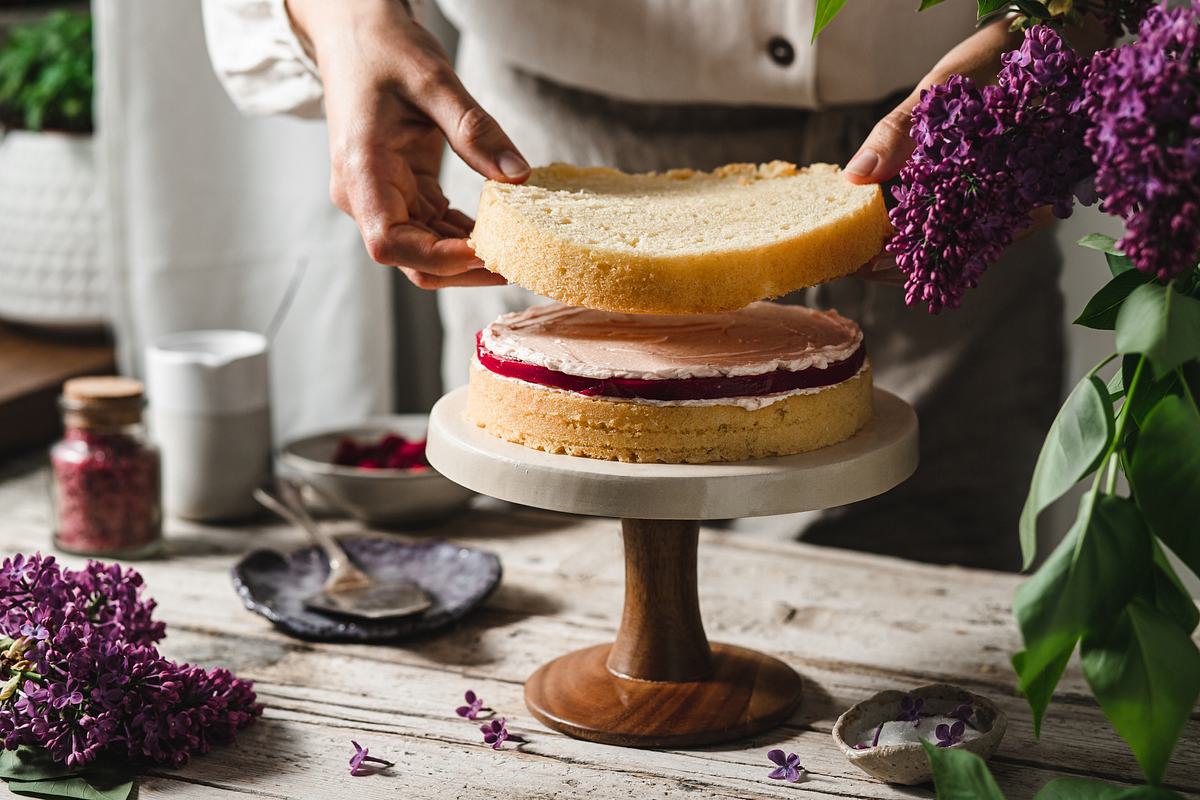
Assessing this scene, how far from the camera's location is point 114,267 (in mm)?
1981

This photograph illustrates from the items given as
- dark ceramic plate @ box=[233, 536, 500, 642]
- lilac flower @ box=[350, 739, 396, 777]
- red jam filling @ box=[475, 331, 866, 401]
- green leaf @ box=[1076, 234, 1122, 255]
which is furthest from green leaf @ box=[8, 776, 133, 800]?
green leaf @ box=[1076, 234, 1122, 255]

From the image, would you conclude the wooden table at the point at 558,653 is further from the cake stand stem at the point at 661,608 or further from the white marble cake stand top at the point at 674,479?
the white marble cake stand top at the point at 674,479

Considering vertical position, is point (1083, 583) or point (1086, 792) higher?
point (1083, 583)

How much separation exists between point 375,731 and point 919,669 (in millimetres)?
456

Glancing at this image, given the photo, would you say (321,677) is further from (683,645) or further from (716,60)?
(716,60)

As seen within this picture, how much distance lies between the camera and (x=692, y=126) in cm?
146

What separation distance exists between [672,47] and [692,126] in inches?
4.6

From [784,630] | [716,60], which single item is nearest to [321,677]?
[784,630]

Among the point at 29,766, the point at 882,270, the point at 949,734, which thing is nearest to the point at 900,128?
the point at 882,270

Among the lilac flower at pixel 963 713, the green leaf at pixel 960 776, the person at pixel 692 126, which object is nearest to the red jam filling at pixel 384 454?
the person at pixel 692 126

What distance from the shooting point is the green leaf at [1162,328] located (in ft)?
2.25

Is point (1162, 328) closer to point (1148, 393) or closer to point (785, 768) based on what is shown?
point (1148, 393)

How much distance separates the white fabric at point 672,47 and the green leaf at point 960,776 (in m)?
0.76

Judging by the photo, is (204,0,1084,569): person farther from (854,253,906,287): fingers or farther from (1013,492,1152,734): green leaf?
(1013,492,1152,734): green leaf
